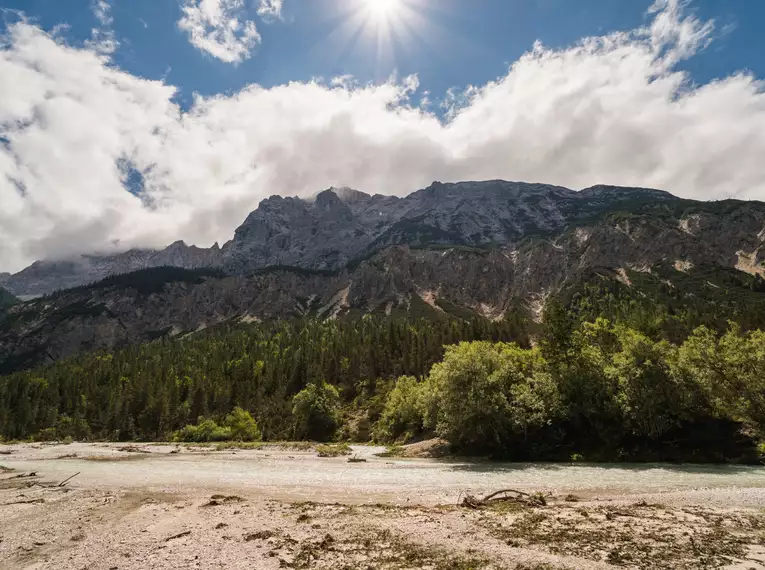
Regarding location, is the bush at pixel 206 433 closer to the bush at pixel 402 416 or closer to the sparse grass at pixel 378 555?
the bush at pixel 402 416

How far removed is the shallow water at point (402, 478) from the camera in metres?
32.6

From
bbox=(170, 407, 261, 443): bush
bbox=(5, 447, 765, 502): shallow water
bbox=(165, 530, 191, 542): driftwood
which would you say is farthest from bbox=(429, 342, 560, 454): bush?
bbox=(170, 407, 261, 443): bush

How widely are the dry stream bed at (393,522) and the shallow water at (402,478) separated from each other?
9.6 inches

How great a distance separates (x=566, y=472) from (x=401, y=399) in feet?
167

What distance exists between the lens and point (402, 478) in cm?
4106

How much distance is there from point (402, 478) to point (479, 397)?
57.9 feet

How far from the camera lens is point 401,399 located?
296ft

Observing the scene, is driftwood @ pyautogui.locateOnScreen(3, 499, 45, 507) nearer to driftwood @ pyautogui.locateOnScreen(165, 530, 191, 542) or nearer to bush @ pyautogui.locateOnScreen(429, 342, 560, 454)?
driftwood @ pyautogui.locateOnScreen(165, 530, 191, 542)

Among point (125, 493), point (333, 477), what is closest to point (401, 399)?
point (333, 477)

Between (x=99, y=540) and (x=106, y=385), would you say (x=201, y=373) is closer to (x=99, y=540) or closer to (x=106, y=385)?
(x=106, y=385)

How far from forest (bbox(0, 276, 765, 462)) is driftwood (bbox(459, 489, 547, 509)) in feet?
82.8

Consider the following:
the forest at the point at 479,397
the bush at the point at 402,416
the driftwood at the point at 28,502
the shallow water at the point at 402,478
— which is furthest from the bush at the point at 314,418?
the driftwood at the point at 28,502

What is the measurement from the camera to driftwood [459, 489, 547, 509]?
1043 inches

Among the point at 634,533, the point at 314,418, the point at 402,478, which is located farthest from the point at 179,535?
the point at 314,418
